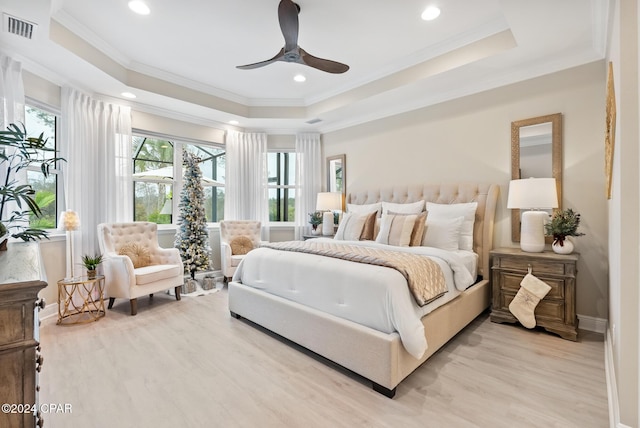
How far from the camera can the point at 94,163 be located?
153 inches

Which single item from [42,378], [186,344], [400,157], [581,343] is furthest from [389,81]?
[42,378]

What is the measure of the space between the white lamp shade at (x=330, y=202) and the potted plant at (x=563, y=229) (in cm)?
286

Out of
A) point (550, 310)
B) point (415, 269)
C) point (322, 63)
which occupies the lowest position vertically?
point (550, 310)

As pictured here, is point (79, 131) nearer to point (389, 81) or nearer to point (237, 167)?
point (237, 167)

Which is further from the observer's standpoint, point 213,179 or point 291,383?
point 213,179

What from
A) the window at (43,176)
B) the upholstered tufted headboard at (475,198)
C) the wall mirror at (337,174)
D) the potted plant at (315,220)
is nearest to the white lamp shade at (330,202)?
the wall mirror at (337,174)

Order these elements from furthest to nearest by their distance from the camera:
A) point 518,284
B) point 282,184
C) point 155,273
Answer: point 282,184 → point 155,273 → point 518,284

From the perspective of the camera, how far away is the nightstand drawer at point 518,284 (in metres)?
2.72

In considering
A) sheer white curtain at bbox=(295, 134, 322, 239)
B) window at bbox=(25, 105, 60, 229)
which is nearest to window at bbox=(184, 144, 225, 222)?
sheer white curtain at bbox=(295, 134, 322, 239)

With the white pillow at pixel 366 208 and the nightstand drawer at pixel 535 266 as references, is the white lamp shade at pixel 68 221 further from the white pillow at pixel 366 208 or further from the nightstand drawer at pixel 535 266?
the nightstand drawer at pixel 535 266

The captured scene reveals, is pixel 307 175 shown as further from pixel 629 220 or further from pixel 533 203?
pixel 629 220

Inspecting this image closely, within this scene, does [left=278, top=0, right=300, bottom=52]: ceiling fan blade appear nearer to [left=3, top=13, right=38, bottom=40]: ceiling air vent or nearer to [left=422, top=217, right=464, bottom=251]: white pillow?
[left=3, top=13, right=38, bottom=40]: ceiling air vent

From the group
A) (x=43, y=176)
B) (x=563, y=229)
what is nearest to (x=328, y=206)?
(x=563, y=229)

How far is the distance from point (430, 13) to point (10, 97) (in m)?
4.05
